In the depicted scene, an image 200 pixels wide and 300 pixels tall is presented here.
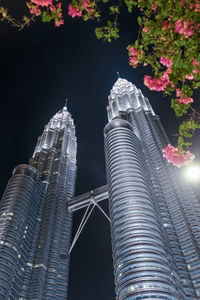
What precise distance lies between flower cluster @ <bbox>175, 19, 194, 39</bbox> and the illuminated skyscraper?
10796 centimetres

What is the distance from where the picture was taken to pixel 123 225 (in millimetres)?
97375

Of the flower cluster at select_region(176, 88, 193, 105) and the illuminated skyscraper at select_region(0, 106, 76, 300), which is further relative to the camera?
the illuminated skyscraper at select_region(0, 106, 76, 300)

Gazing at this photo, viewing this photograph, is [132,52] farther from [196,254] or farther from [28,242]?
[28,242]

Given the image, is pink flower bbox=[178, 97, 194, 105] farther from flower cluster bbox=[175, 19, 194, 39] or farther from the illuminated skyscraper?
the illuminated skyscraper

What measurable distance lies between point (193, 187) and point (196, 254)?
40530 millimetres

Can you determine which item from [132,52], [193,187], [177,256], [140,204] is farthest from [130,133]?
[132,52]

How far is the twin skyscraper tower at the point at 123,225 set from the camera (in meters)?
85.1

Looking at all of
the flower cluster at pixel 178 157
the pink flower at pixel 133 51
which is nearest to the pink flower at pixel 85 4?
the pink flower at pixel 133 51

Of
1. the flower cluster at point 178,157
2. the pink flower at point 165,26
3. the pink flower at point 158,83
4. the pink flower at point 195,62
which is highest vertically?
the pink flower at point 165,26

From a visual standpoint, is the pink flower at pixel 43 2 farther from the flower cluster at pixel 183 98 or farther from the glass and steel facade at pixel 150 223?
the glass and steel facade at pixel 150 223

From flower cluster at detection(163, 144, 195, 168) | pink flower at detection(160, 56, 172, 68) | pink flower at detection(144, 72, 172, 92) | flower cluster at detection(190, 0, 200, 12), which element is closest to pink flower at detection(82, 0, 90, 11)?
pink flower at detection(160, 56, 172, 68)

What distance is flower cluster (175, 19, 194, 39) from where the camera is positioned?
6.29 meters

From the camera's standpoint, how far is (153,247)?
3455 inches

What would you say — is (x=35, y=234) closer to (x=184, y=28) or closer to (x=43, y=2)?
(x=43, y=2)
